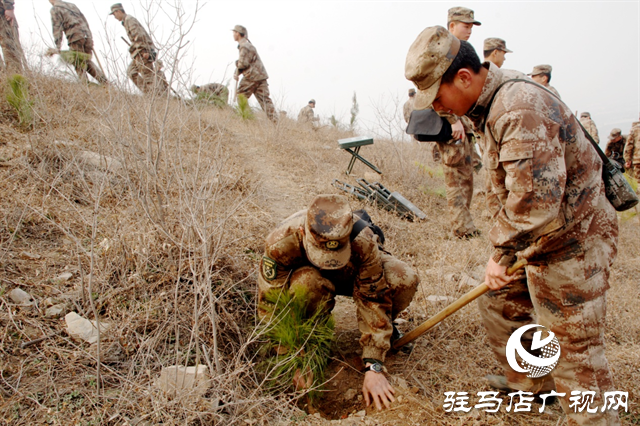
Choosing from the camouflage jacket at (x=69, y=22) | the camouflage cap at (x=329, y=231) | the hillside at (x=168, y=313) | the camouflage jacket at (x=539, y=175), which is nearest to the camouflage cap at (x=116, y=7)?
the camouflage jacket at (x=69, y=22)

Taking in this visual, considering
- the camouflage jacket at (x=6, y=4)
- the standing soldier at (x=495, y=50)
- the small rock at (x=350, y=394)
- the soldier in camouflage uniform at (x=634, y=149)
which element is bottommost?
the small rock at (x=350, y=394)

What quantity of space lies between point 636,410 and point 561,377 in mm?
767

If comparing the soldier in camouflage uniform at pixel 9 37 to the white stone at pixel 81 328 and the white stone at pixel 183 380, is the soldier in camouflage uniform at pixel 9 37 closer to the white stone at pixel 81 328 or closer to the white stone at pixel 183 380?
the white stone at pixel 81 328

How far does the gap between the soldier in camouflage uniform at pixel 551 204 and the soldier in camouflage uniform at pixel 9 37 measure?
5.62 meters

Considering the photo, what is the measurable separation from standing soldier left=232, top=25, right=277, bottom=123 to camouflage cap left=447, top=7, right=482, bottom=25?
472 centimetres

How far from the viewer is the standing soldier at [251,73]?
309 inches

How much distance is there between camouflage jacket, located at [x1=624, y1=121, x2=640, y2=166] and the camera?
21.8 feet

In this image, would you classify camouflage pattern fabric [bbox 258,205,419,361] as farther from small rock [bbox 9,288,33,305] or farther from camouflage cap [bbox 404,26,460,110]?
small rock [bbox 9,288,33,305]

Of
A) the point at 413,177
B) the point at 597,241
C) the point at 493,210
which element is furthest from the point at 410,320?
the point at 413,177

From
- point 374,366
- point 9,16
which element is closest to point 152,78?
point 374,366

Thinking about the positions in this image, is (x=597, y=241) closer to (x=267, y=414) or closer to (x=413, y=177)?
(x=267, y=414)

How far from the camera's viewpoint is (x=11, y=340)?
2.05m

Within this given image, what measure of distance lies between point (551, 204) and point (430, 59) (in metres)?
0.71

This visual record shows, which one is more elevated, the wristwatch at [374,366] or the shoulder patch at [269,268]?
the shoulder patch at [269,268]
